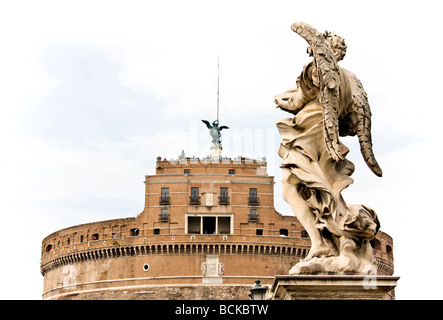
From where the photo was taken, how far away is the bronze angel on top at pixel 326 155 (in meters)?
5.37

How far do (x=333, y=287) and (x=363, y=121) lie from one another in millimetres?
1288

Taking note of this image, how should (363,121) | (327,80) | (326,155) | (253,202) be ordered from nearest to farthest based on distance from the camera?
(327,80), (326,155), (363,121), (253,202)

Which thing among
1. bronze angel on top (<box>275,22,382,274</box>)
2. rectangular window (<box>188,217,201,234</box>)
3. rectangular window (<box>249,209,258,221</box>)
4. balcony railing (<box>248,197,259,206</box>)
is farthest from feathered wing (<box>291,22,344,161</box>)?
rectangular window (<box>188,217,201,234</box>)

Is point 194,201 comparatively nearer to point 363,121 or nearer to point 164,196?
point 164,196

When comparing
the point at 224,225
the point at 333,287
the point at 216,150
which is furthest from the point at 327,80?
the point at 216,150

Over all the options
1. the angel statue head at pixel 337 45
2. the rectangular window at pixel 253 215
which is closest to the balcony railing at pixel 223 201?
the rectangular window at pixel 253 215

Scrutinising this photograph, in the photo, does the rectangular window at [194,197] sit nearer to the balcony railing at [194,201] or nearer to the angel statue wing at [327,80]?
the balcony railing at [194,201]

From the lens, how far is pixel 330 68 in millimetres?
5477

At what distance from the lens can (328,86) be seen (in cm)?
545

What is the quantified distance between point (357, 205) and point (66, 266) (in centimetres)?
6039

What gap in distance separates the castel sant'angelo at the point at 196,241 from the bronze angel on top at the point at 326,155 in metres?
53.2

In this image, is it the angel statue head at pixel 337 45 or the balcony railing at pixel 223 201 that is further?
the balcony railing at pixel 223 201

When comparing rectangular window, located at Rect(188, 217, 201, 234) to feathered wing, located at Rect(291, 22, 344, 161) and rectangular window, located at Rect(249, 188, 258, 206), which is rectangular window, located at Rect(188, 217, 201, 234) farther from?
feathered wing, located at Rect(291, 22, 344, 161)
